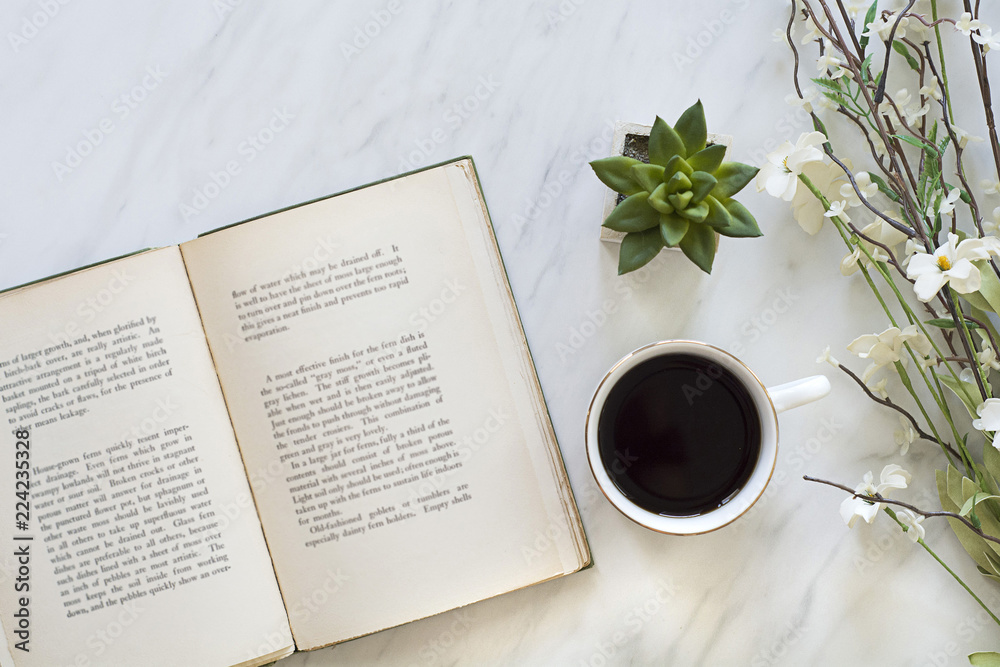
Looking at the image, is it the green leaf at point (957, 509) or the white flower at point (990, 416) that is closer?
the white flower at point (990, 416)

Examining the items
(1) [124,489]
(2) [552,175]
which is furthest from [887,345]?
(1) [124,489]

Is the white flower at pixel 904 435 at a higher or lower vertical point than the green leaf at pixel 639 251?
lower

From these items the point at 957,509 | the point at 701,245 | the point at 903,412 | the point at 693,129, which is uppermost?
the point at 693,129

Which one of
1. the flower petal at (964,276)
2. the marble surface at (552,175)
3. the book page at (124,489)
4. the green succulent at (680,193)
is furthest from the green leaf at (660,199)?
the book page at (124,489)

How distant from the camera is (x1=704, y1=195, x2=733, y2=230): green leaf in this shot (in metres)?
0.63

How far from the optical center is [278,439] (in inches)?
27.5

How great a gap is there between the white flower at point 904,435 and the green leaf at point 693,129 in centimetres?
37

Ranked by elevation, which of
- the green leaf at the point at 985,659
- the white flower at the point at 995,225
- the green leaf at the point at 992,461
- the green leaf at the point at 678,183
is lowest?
the green leaf at the point at 985,659

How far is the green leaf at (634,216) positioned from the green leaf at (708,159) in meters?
0.05

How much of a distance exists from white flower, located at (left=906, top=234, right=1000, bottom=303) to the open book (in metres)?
0.36

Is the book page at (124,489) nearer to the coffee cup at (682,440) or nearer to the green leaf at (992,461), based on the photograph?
the coffee cup at (682,440)

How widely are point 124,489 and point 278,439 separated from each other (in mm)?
166

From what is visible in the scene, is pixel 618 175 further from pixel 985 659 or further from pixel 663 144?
pixel 985 659

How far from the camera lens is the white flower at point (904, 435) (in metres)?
0.72
